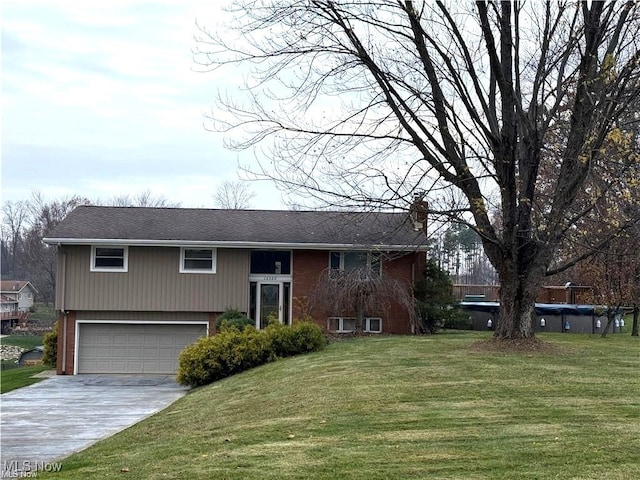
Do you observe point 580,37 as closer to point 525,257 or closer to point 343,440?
point 525,257

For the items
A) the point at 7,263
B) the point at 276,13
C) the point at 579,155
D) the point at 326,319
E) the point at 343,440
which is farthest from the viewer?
the point at 7,263

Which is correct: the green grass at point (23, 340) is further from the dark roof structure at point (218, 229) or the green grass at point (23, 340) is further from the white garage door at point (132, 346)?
the dark roof structure at point (218, 229)

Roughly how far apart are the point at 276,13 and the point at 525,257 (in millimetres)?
7080

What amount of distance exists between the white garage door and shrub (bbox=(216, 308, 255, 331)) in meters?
1.97

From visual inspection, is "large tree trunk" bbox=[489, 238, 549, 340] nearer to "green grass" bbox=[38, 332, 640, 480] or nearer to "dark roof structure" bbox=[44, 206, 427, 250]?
"green grass" bbox=[38, 332, 640, 480]

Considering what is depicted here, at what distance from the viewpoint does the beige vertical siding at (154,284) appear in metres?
24.8

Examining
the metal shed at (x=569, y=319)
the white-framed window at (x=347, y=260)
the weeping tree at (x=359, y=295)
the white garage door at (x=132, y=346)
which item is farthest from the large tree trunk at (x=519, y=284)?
the white garage door at (x=132, y=346)

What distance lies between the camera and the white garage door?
25094 millimetres

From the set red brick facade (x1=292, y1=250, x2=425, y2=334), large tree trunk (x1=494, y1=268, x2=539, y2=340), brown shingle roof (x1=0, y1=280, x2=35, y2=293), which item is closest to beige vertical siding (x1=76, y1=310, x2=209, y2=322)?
red brick facade (x1=292, y1=250, x2=425, y2=334)

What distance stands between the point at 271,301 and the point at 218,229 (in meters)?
3.17

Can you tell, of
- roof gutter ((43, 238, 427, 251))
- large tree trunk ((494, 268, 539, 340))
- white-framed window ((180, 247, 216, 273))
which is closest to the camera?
large tree trunk ((494, 268, 539, 340))

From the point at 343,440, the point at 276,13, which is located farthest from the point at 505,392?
the point at 276,13

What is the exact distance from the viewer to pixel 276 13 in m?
14.7

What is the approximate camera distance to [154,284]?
2484cm
